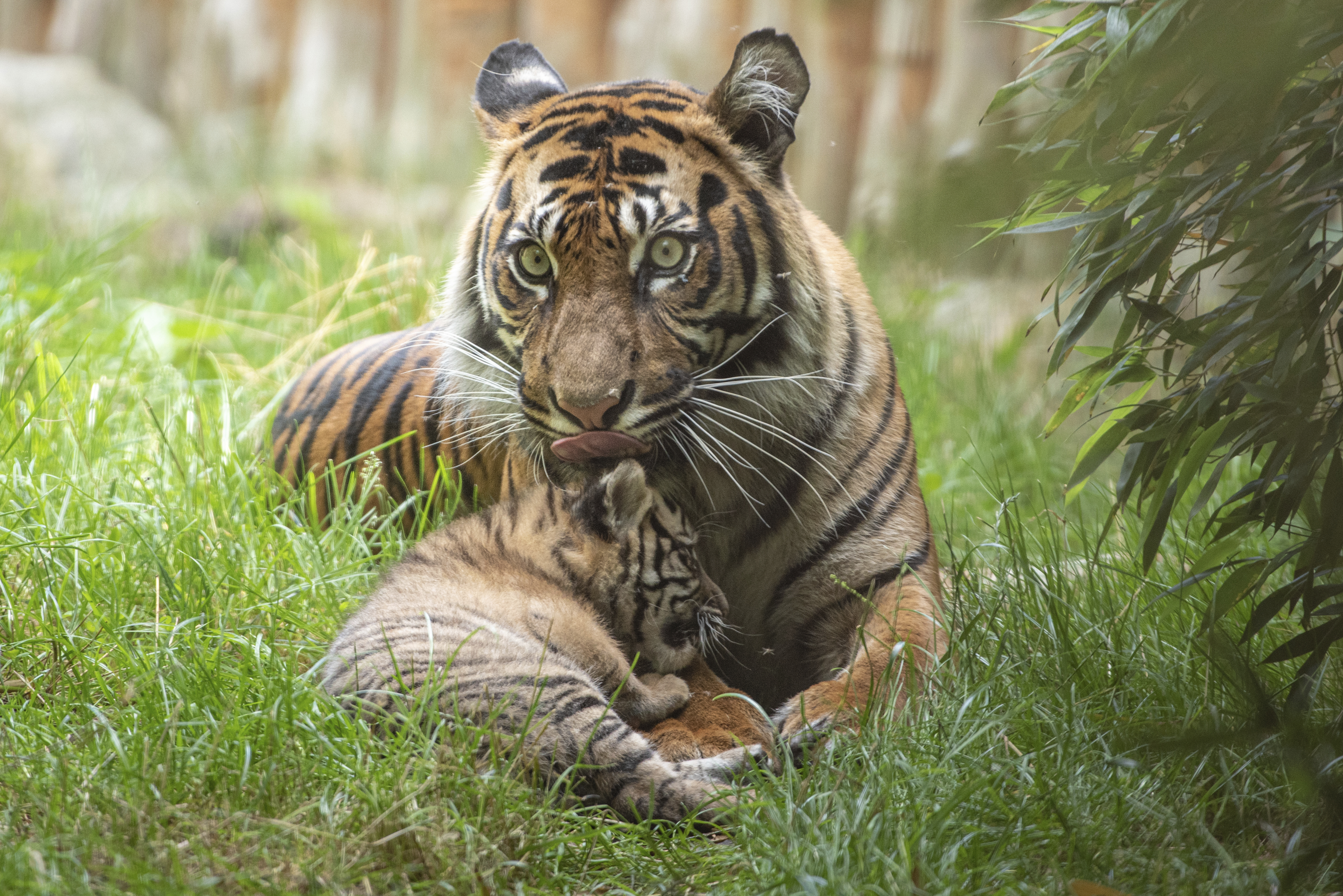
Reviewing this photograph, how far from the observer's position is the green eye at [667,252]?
94.3 inches

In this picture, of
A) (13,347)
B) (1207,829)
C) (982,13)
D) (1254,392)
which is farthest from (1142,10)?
(13,347)

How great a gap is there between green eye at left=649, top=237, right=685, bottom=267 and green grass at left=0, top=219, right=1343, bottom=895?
33.3 inches

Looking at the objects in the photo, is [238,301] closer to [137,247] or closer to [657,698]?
[137,247]

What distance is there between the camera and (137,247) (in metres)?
7.20

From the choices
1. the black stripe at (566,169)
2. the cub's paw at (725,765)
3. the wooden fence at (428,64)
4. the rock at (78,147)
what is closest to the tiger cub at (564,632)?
the cub's paw at (725,765)

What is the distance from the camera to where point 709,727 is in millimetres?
2279

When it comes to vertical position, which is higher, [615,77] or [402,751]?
[615,77]

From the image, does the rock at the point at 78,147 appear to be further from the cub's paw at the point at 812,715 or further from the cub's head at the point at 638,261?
the cub's paw at the point at 812,715

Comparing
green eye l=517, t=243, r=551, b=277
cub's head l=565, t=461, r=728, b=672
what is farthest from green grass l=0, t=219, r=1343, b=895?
green eye l=517, t=243, r=551, b=277

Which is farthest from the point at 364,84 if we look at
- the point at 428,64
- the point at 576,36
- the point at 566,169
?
the point at 566,169

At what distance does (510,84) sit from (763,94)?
75 centimetres

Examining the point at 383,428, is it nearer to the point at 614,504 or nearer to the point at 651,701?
the point at 614,504

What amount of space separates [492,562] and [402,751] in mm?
631

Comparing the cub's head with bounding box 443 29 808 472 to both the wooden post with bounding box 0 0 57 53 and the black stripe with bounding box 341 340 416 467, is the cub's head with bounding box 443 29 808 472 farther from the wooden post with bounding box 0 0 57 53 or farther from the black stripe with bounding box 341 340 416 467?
the wooden post with bounding box 0 0 57 53
